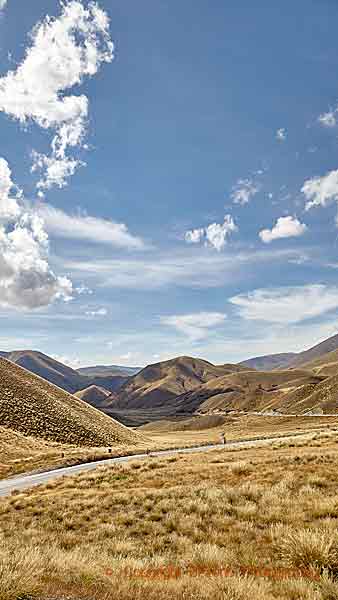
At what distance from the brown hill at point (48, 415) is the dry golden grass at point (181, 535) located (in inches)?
1849

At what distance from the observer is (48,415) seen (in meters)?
78.1

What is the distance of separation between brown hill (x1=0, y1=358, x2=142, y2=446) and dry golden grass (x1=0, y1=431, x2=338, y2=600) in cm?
4695

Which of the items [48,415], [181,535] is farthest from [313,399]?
[181,535]

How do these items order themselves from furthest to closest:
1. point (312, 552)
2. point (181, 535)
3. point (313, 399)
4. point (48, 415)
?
1. point (313, 399)
2. point (48, 415)
3. point (181, 535)
4. point (312, 552)

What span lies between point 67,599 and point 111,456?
134 ft

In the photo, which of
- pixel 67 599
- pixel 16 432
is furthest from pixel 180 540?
pixel 16 432

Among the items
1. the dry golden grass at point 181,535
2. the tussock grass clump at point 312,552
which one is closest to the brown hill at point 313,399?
the dry golden grass at point 181,535

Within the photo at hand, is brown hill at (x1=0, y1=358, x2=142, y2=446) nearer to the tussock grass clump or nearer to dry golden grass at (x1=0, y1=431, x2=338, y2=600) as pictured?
dry golden grass at (x1=0, y1=431, x2=338, y2=600)

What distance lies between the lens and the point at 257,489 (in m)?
17.5

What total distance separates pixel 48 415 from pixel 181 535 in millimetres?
69594

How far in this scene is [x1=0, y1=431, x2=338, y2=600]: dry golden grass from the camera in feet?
25.1

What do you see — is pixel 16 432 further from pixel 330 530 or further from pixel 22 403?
pixel 330 530

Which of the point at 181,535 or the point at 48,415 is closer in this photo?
the point at 181,535

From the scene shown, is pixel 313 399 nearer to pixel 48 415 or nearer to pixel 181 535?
pixel 48 415
